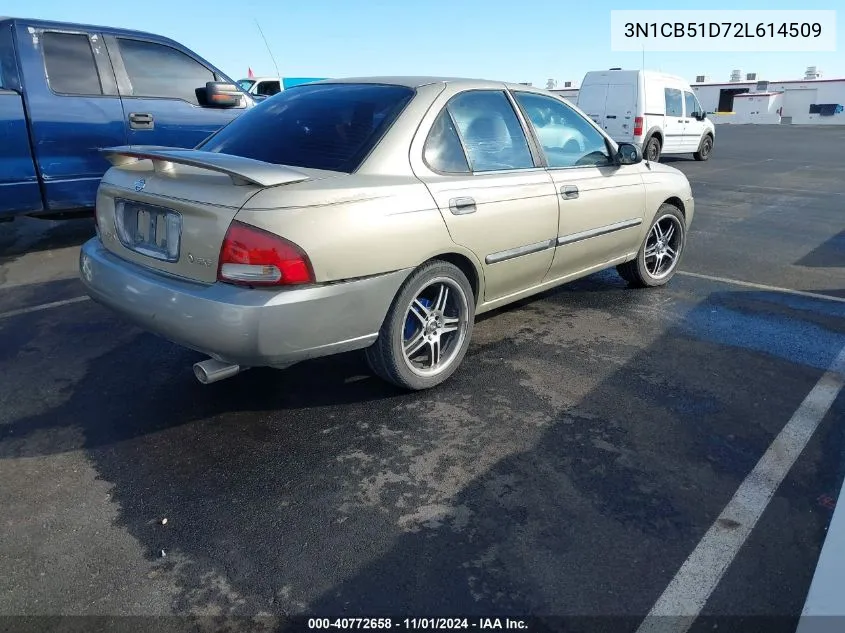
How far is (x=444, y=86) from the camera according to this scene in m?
3.51

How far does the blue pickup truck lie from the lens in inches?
225

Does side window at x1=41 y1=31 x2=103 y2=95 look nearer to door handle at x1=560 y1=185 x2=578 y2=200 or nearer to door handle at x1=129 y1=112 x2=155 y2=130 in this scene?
door handle at x1=129 y1=112 x2=155 y2=130

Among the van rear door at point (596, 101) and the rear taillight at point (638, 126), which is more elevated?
the van rear door at point (596, 101)

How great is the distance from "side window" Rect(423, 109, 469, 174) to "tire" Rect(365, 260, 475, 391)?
1.69 ft

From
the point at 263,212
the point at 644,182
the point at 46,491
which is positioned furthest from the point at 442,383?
the point at 644,182

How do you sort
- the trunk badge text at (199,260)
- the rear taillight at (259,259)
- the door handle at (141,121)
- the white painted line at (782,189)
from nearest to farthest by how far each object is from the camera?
the rear taillight at (259,259) < the trunk badge text at (199,260) < the door handle at (141,121) < the white painted line at (782,189)

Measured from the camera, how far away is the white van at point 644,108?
14531 mm

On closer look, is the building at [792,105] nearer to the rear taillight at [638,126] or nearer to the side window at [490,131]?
the rear taillight at [638,126]

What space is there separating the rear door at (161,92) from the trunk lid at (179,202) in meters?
3.53

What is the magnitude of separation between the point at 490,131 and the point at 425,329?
4.09ft

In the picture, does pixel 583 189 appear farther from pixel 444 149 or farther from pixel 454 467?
pixel 454 467

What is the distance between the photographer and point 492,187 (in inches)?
137

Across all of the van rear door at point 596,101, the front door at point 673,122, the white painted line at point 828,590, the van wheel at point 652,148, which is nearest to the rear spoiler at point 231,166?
the white painted line at point 828,590

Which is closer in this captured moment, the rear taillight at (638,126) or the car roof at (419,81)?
the car roof at (419,81)
